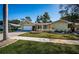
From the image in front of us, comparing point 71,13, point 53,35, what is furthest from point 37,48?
point 71,13

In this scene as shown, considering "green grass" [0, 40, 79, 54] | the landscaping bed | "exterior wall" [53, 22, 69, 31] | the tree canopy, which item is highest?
the tree canopy

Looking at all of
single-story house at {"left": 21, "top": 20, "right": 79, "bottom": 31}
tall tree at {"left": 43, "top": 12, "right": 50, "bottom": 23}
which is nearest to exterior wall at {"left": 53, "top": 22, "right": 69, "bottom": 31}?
single-story house at {"left": 21, "top": 20, "right": 79, "bottom": 31}

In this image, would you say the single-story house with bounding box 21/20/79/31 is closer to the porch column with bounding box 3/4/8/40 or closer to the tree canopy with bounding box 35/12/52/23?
the tree canopy with bounding box 35/12/52/23

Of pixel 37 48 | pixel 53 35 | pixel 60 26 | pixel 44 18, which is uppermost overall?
pixel 44 18

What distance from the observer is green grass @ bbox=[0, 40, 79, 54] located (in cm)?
384

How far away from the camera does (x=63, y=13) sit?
12.8 ft

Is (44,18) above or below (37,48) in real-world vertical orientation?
above

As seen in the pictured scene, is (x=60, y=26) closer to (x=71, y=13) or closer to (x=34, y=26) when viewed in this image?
(x=71, y=13)

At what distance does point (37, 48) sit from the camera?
152 inches

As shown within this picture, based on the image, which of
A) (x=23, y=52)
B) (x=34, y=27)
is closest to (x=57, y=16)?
(x=34, y=27)

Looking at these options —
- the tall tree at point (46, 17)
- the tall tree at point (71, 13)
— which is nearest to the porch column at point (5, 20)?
the tall tree at point (46, 17)

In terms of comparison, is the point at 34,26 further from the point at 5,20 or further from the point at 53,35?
the point at 5,20

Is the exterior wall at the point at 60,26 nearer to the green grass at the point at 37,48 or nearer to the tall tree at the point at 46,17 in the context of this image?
the tall tree at the point at 46,17

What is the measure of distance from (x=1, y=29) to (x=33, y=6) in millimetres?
597
